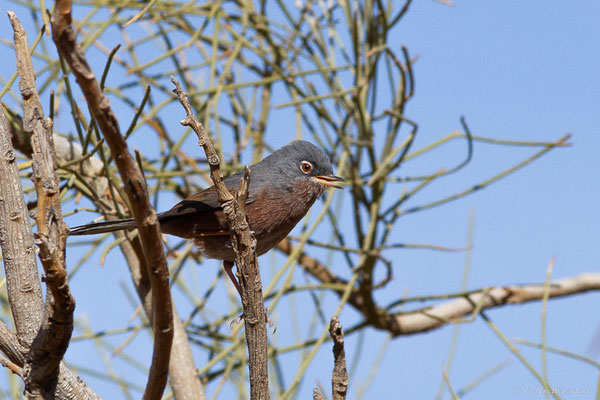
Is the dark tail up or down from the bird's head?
down

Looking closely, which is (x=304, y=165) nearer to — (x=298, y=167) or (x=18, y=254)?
(x=298, y=167)

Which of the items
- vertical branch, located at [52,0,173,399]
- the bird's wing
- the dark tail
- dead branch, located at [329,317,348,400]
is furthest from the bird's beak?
vertical branch, located at [52,0,173,399]

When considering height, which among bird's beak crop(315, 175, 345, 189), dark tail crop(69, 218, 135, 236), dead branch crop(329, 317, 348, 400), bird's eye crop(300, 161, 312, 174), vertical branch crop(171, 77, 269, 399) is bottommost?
dead branch crop(329, 317, 348, 400)

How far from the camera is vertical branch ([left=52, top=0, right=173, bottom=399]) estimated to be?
1.66 m

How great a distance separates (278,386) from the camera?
176 inches

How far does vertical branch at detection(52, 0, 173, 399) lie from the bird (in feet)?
5.65

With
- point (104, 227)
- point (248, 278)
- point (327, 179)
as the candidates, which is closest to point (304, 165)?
point (327, 179)

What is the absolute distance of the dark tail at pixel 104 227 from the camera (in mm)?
3643

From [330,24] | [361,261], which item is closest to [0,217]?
[361,261]

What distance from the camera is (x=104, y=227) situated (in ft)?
12.1

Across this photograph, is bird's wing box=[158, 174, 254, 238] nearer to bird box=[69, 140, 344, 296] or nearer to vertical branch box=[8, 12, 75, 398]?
bird box=[69, 140, 344, 296]

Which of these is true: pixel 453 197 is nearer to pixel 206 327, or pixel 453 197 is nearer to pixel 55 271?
pixel 206 327

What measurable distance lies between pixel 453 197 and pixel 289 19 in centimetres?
195

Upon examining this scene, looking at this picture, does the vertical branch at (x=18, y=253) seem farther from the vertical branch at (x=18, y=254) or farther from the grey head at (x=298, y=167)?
the grey head at (x=298, y=167)
